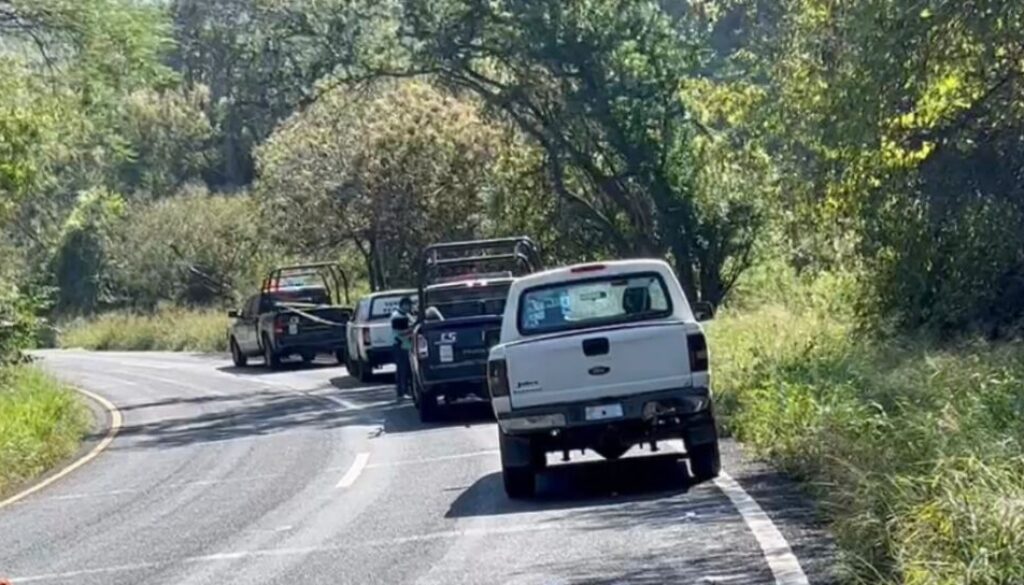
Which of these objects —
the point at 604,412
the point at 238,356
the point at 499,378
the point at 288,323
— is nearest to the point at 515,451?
the point at 499,378

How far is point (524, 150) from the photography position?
130 feet

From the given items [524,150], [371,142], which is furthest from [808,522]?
[371,142]

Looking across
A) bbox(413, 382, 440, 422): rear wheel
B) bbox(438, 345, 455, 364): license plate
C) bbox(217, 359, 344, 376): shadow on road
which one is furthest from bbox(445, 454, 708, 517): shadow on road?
bbox(217, 359, 344, 376): shadow on road

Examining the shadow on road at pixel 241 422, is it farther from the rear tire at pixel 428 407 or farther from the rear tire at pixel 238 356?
the rear tire at pixel 238 356

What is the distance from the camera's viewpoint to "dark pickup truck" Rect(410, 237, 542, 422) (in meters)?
23.6

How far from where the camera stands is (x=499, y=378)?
Answer: 1520cm

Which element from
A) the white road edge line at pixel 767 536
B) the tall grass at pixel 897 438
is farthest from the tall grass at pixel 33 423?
the white road edge line at pixel 767 536

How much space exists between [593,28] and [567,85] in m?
1.30

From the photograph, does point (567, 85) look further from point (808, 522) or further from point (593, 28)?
point (808, 522)

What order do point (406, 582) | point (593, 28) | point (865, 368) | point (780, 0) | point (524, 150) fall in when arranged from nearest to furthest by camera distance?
point (406, 582) < point (865, 368) < point (780, 0) < point (593, 28) < point (524, 150)

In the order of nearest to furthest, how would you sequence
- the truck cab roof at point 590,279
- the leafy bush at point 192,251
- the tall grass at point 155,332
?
the truck cab roof at point 590,279, the tall grass at point 155,332, the leafy bush at point 192,251

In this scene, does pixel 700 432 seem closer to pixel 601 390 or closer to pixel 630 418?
pixel 630 418

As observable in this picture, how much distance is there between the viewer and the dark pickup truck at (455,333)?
23.6m

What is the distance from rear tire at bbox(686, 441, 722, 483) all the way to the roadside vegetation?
2.48ft
